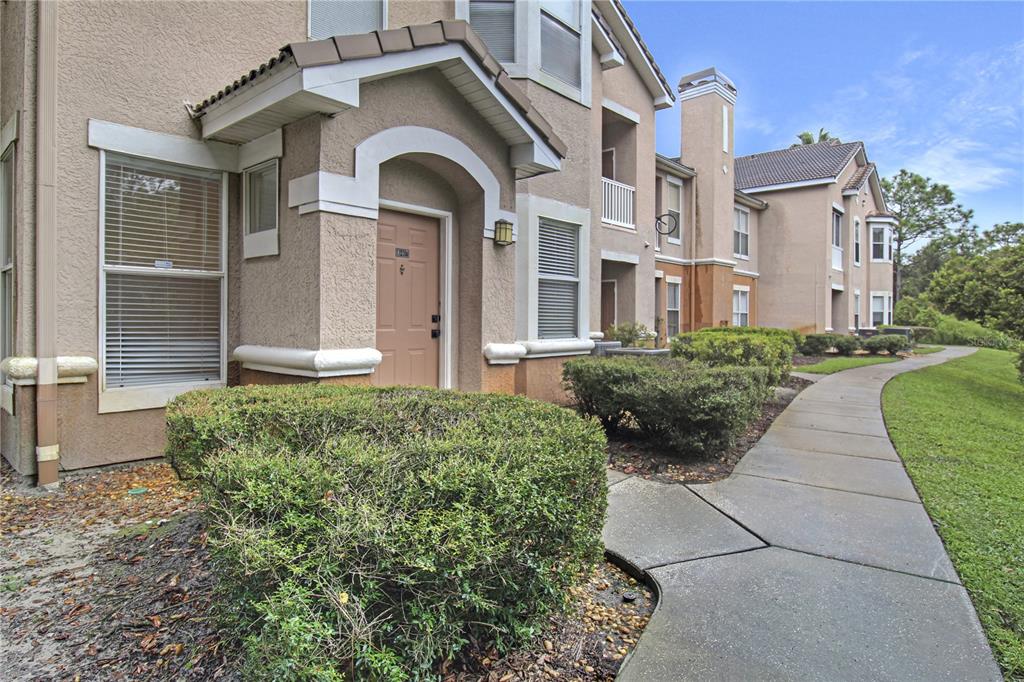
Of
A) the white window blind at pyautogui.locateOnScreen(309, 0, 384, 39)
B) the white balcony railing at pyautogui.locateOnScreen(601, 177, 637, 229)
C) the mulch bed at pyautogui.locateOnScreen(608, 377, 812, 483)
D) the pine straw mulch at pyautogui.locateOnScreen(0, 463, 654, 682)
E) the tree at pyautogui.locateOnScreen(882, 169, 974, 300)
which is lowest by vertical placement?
the pine straw mulch at pyautogui.locateOnScreen(0, 463, 654, 682)

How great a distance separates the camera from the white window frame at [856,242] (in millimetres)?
27609

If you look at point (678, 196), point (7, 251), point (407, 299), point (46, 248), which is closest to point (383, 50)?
point (407, 299)

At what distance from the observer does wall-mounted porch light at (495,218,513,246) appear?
7.56 m

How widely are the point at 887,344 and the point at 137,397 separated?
24347 mm

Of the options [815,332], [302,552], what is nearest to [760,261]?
[815,332]

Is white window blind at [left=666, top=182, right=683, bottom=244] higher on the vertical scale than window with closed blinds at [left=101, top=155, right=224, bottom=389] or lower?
higher

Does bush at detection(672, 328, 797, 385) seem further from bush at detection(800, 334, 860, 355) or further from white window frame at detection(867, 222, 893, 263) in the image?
white window frame at detection(867, 222, 893, 263)

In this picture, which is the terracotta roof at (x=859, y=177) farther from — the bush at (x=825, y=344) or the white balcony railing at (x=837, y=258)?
the bush at (x=825, y=344)

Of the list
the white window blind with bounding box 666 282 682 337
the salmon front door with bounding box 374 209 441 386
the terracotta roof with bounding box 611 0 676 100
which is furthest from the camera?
the white window blind with bounding box 666 282 682 337

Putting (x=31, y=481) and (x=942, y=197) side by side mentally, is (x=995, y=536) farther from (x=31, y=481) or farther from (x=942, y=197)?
(x=942, y=197)

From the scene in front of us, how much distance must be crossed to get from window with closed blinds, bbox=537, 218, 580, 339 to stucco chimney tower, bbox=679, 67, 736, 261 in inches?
432

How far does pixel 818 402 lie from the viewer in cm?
1052

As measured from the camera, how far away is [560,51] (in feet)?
32.8

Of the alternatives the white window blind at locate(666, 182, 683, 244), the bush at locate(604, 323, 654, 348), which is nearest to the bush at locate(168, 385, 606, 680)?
the bush at locate(604, 323, 654, 348)
